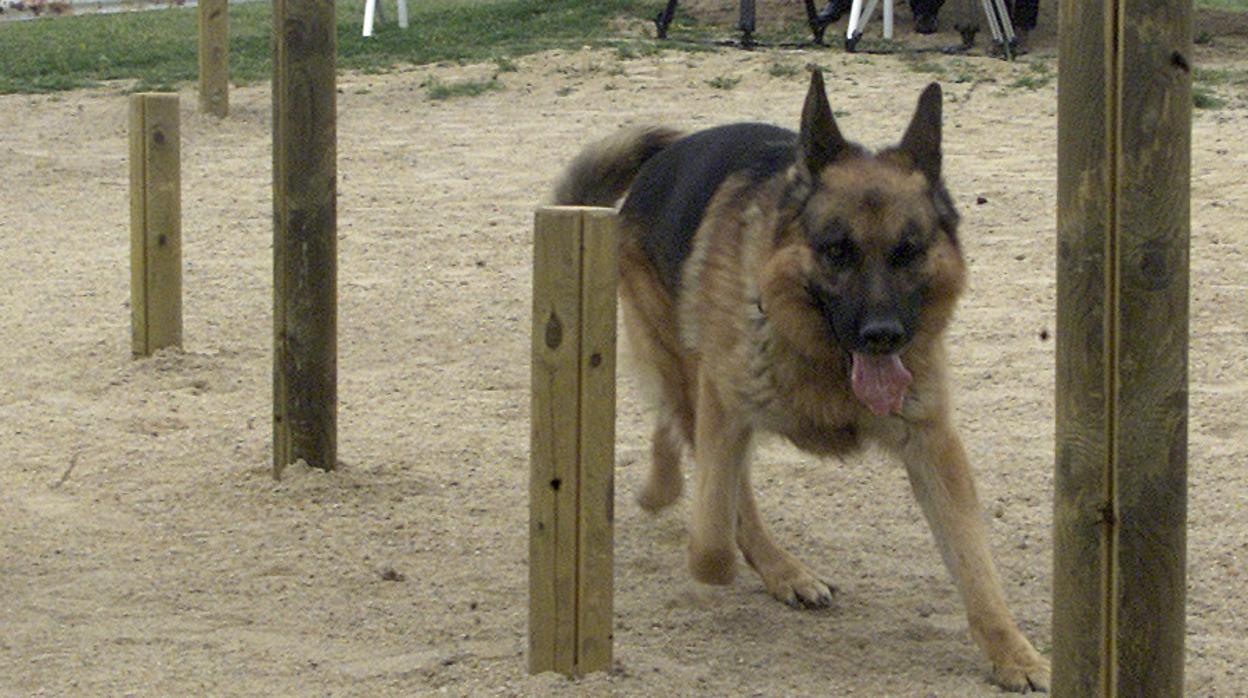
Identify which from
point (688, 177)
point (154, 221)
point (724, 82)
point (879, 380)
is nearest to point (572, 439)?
point (879, 380)

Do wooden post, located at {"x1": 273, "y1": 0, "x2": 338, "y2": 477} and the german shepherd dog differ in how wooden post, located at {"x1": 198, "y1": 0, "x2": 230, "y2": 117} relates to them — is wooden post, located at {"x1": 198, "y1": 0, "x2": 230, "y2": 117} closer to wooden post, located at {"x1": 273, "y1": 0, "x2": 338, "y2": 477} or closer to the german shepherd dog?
wooden post, located at {"x1": 273, "y1": 0, "x2": 338, "y2": 477}

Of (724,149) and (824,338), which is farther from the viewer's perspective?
(724,149)

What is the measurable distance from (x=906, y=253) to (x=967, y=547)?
29.5 inches

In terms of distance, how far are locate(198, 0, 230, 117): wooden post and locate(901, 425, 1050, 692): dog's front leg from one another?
8516 millimetres

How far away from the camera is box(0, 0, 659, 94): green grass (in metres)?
14.2

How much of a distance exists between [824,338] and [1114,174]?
1.59 metres

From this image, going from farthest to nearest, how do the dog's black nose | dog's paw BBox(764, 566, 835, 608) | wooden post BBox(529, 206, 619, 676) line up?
dog's paw BBox(764, 566, 835, 608), the dog's black nose, wooden post BBox(529, 206, 619, 676)

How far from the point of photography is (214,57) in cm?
1215

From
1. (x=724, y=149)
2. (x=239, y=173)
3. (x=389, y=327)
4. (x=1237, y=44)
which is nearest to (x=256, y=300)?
(x=389, y=327)

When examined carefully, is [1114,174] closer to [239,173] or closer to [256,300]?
[256,300]

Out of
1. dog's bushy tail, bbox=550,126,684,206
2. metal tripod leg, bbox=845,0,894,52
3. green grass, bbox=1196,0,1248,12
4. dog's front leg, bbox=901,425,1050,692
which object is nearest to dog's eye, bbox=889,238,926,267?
dog's front leg, bbox=901,425,1050,692

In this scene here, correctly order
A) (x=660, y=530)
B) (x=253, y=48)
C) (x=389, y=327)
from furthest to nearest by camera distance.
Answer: (x=253, y=48) < (x=389, y=327) < (x=660, y=530)

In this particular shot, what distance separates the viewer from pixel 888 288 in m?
4.27

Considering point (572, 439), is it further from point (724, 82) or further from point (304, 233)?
point (724, 82)
